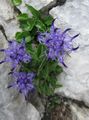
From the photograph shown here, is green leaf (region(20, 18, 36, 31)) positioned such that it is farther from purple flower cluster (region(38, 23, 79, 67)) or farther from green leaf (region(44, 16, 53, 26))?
purple flower cluster (region(38, 23, 79, 67))

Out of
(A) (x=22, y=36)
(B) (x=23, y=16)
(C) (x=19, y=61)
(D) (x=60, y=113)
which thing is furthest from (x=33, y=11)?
(D) (x=60, y=113)

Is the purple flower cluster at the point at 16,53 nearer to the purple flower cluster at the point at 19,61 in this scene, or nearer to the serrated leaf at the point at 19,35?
the purple flower cluster at the point at 19,61

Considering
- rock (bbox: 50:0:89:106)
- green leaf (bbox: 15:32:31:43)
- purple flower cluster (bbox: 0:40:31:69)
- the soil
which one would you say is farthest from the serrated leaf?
the soil

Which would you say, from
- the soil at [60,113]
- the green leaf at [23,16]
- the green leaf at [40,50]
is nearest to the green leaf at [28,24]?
the green leaf at [23,16]

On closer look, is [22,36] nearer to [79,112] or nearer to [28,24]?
[28,24]

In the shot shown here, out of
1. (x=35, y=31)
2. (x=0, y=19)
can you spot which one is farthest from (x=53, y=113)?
(x=0, y=19)

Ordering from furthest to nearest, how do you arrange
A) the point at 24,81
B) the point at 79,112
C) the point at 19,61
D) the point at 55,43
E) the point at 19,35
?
the point at 19,35 < the point at 79,112 < the point at 24,81 < the point at 19,61 < the point at 55,43
